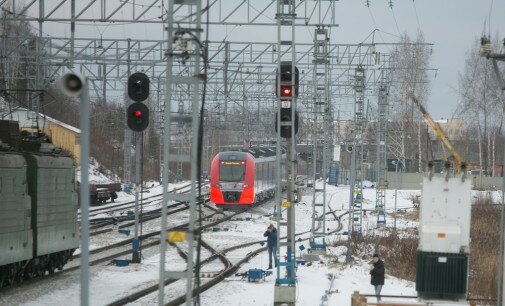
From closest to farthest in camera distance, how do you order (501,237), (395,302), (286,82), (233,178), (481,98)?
(501,237), (395,302), (286,82), (233,178), (481,98)

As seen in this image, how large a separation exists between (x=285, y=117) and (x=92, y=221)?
23.7 m

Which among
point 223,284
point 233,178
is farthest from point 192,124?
point 233,178

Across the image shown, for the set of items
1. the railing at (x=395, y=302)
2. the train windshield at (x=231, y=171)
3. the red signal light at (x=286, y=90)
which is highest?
the red signal light at (x=286, y=90)

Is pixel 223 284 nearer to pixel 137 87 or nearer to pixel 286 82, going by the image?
pixel 137 87

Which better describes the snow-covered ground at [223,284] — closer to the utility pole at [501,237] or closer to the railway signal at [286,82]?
the utility pole at [501,237]

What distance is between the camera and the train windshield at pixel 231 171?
170ft

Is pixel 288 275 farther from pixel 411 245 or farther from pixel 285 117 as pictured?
pixel 411 245

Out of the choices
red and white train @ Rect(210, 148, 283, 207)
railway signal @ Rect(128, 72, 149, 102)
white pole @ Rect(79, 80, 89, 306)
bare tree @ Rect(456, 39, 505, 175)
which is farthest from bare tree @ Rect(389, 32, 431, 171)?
white pole @ Rect(79, 80, 89, 306)

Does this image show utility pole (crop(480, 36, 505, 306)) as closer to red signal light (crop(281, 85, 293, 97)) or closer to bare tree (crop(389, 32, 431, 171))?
red signal light (crop(281, 85, 293, 97))

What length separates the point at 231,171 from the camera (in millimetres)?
51938

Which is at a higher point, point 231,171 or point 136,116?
point 136,116

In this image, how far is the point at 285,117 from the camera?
2045 cm

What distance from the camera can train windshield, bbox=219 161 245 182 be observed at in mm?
51781

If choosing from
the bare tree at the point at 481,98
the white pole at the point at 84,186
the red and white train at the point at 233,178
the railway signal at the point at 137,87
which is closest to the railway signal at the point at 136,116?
the railway signal at the point at 137,87
